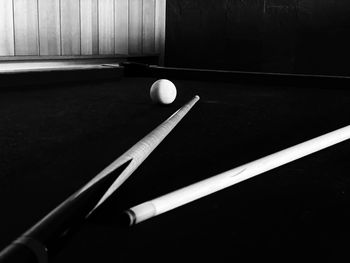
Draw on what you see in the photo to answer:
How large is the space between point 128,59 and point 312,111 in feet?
7.76

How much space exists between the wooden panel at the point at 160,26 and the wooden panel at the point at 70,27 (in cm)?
95

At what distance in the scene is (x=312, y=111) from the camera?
5.75ft

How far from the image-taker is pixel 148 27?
405 centimetres

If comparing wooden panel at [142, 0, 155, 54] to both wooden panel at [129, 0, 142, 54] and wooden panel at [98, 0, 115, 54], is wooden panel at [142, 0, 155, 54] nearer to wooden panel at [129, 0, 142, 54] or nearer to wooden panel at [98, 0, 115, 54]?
wooden panel at [129, 0, 142, 54]

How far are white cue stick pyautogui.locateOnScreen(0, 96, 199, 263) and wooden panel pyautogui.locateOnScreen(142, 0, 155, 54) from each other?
10.9ft

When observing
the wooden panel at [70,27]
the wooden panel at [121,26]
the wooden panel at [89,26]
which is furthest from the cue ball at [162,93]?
the wooden panel at [121,26]

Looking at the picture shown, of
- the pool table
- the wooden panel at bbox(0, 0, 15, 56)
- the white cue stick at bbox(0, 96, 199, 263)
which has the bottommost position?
the pool table

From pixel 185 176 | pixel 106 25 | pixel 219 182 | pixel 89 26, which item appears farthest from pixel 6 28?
pixel 219 182

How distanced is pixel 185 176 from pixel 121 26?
316 centimetres

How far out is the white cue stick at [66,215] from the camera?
407mm

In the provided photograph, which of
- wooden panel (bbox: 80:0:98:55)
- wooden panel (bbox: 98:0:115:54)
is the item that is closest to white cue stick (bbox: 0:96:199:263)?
wooden panel (bbox: 80:0:98:55)

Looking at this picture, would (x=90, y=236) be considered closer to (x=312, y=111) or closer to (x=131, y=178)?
(x=131, y=178)

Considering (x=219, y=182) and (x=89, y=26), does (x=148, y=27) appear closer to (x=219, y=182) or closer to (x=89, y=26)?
(x=89, y=26)

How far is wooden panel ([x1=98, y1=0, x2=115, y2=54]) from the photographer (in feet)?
11.7
